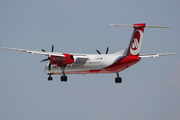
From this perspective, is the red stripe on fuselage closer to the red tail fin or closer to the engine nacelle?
the red tail fin

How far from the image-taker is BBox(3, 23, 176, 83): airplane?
1667 inches

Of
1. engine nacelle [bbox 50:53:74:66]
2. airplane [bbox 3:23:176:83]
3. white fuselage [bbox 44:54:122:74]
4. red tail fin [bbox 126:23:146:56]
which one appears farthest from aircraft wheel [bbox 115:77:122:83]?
engine nacelle [bbox 50:53:74:66]

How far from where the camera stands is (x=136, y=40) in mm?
42188

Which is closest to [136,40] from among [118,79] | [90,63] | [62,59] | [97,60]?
[97,60]

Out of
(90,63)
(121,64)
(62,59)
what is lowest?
(121,64)

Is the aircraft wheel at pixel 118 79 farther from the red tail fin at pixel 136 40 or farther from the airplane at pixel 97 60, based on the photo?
the red tail fin at pixel 136 40

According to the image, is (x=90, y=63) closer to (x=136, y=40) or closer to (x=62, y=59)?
(x=62, y=59)

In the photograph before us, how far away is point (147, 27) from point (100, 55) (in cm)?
768

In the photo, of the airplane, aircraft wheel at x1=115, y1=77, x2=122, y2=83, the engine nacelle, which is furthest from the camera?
aircraft wheel at x1=115, y1=77, x2=122, y2=83

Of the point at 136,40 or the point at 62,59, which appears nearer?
the point at 136,40

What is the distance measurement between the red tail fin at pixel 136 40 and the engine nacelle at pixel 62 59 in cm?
766

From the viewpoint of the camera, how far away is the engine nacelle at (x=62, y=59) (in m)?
46.3

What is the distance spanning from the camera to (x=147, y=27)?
41750mm

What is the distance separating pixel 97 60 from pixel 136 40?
6219 mm
